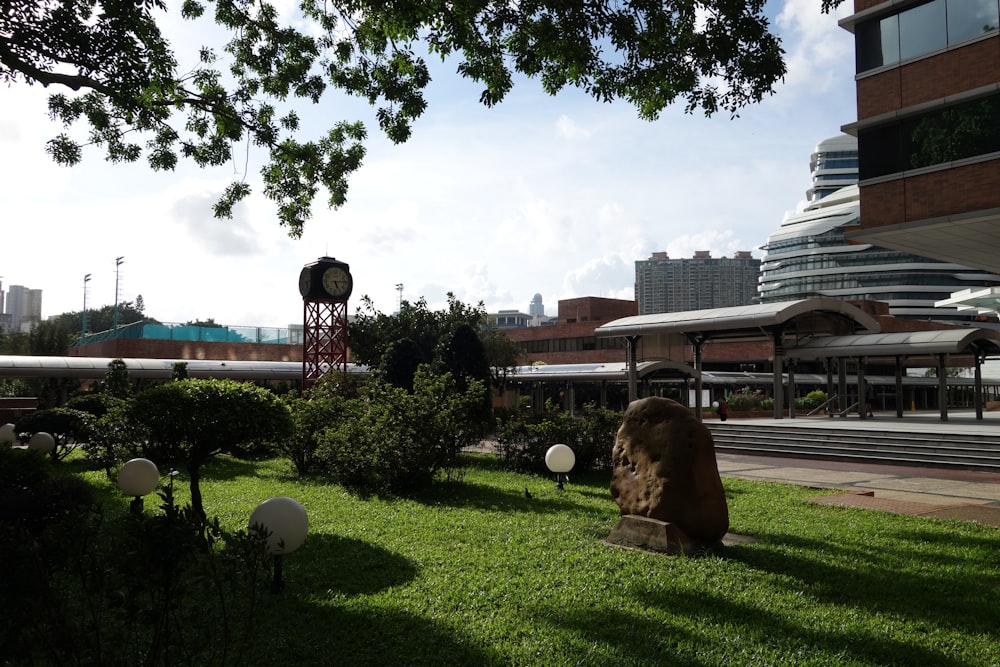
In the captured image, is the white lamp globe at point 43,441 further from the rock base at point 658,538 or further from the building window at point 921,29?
the building window at point 921,29

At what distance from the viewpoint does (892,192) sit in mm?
18719

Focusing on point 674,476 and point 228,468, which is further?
point 228,468

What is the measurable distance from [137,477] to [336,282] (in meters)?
17.0

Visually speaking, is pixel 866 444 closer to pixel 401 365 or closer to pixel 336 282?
pixel 401 365

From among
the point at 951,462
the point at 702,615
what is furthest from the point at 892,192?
the point at 702,615

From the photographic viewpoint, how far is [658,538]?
7.74 meters

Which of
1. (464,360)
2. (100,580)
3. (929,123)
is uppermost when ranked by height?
(929,123)

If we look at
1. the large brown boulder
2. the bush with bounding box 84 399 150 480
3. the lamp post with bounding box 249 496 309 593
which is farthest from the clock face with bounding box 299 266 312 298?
the lamp post with bounding box 249 496 309 593

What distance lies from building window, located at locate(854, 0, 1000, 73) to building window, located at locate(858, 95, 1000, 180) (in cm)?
167

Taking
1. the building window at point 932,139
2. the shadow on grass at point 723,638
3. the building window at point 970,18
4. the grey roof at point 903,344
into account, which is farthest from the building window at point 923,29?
the shadow on grass at point 723,638

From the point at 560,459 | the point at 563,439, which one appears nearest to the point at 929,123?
the point at 563,439

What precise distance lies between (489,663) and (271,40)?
33.6 ft

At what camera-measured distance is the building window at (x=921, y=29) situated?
1712cm

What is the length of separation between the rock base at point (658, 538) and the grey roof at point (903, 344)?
20732mm
